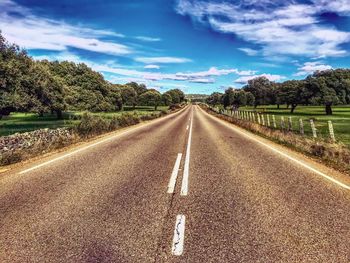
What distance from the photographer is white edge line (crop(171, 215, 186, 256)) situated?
12.9ft

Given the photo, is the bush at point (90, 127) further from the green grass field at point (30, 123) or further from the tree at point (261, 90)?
the tree at point (261, 90)

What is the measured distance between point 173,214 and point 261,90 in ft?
421

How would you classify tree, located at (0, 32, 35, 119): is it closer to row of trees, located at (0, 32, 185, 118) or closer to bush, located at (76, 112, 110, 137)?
row of trees, located at (0, 32, 185, 118)

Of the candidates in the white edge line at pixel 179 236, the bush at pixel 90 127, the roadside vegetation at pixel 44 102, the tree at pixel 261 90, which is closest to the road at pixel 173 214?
the white edge line at pixel 179 236

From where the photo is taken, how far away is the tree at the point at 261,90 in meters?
124

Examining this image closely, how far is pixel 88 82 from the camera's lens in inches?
2084

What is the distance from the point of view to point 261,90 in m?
127

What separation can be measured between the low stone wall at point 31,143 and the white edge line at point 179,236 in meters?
7.75

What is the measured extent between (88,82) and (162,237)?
51.6 m

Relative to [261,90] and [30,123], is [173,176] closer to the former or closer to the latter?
[30,123]

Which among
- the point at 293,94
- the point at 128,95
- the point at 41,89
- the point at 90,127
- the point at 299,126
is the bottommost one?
the point at 299,126

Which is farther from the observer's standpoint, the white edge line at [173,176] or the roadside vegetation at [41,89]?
the roadside vegetation at [41,89]

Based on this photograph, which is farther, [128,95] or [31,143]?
[128,95]

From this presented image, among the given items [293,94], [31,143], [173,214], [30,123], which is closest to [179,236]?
[173,214]
